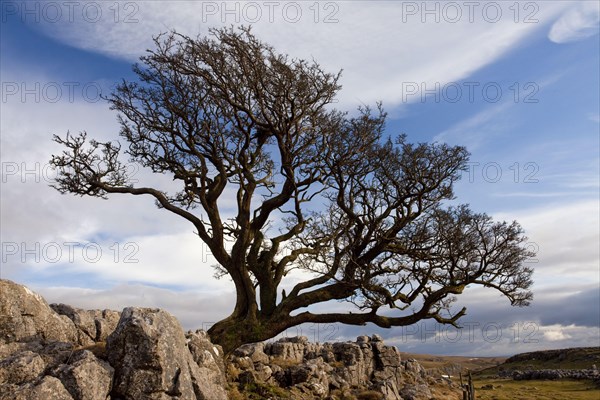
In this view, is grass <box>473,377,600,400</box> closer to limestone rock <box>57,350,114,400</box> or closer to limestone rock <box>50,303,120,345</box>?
limestone rock <box>50,303,120,345</box>

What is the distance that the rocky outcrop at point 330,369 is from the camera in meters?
30.0

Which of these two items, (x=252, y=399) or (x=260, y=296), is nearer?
(x=252, y=399)

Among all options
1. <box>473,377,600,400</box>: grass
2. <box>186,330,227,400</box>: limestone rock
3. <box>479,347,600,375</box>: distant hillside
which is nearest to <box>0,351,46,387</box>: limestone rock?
<box>186,330,227,400</box>: limestone rock

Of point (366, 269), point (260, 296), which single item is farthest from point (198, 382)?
point (366, 269)

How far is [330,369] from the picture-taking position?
37250 mm

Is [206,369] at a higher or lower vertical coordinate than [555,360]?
higher

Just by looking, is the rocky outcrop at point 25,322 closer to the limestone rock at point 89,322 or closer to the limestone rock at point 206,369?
the limestone rock at point 89,322

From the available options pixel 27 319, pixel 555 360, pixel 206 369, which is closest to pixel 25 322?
pixel 27 319

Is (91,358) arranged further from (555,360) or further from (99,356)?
(555,360)

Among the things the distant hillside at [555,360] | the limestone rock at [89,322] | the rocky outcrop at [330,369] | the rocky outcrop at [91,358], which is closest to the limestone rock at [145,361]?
the rocky outcrop at [91,358]

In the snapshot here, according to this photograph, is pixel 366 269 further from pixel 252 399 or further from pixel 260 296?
pixel 252 399

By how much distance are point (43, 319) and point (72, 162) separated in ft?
41.0

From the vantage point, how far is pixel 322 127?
27578 millimetres

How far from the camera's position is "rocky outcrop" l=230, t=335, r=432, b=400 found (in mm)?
29969
